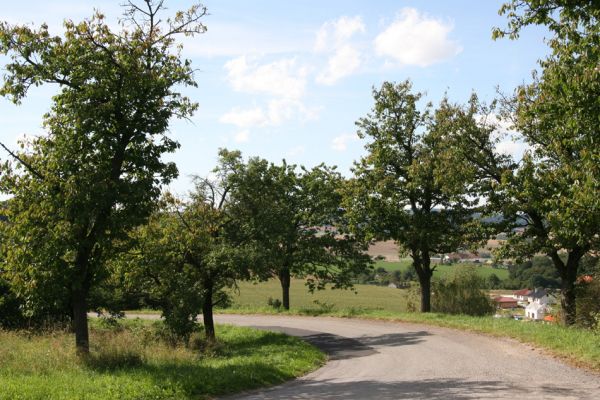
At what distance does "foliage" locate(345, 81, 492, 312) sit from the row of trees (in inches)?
3.6

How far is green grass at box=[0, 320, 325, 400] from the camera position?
1159cm

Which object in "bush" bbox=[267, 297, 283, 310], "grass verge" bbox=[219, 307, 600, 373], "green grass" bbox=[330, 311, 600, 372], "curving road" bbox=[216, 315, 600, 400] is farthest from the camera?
"bush" bbox=[267, 297, 283, 310]

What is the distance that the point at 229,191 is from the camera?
84.0 feet

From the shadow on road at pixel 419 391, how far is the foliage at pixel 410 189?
17559 millimetres

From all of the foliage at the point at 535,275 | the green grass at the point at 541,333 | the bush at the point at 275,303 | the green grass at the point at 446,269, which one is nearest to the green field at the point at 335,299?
the green grass at the point at 446,269

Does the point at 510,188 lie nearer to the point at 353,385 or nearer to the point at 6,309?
the point at 353,385

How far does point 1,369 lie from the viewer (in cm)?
1325

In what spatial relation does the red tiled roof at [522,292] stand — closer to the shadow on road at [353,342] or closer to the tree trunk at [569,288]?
the tree trunk at [569,288]

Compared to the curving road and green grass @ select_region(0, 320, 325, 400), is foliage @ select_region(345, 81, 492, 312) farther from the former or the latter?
green grass @ select_region(0, 320, 325, 400)

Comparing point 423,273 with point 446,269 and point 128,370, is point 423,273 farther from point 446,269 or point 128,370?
point 128,370

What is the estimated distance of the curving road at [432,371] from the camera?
12594 mm

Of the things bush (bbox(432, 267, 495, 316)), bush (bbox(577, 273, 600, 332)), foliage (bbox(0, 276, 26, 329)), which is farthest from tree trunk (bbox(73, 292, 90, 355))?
bush (bbox(432, 267, 495, 316))

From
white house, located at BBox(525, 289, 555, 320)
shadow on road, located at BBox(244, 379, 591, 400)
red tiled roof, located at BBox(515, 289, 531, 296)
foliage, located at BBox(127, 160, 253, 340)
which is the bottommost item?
white house, located at BBox(525, 289, 555, 320)

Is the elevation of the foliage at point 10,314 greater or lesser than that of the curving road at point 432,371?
greater
